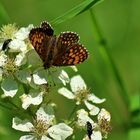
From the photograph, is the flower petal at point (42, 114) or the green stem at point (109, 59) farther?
the green stem at point (109, 59)

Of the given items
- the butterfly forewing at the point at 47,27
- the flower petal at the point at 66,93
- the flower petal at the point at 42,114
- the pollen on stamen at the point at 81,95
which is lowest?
the flower petal at the point at 42,114

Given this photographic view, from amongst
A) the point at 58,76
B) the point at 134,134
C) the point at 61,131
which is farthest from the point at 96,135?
the point at 134,134

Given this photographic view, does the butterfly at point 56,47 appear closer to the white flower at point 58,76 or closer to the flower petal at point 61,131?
the white flower at point 58,76

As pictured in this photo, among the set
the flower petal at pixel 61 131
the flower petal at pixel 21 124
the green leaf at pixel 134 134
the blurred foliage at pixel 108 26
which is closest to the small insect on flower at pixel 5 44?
the flower petal at pixel 21 124

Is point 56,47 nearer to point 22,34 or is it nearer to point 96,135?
point 22,34

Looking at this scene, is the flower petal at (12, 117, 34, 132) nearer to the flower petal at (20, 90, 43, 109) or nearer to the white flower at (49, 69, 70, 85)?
the flower petal at (20, 90, 43, 109)

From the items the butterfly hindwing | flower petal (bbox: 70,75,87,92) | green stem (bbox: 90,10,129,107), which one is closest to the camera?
the butterfly hindwing

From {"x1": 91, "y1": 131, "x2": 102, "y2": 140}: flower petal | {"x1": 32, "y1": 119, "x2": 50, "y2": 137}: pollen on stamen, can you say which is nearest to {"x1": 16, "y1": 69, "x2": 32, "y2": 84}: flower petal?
{"x1": 32, "y1": 119, "x2": 50, "y2": 137}: pollen on stamen
